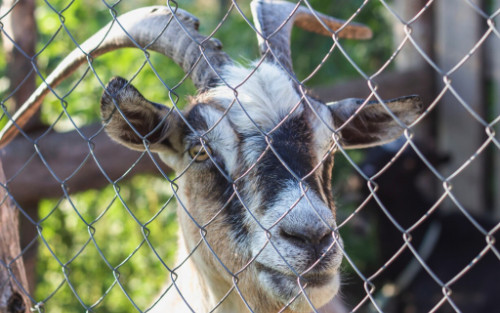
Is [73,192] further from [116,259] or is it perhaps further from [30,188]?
[116,259]

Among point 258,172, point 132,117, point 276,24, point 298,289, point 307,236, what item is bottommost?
point 298,289

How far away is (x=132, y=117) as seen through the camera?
111 inches

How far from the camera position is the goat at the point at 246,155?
2346 mm

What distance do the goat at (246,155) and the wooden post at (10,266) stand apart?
0.54 meters

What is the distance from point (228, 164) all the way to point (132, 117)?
0.49 m

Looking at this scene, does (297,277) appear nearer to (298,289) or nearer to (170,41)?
(298,289)

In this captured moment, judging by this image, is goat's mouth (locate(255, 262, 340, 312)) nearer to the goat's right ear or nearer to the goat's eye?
the goat's eye

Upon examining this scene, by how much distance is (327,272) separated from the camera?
236cm

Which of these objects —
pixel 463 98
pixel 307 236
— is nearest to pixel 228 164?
pixel 307 236

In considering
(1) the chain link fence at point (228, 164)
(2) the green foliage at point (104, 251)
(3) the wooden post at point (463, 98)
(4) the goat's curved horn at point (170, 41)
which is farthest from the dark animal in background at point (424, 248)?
(4) the goat's curved horn at point (170, 41)

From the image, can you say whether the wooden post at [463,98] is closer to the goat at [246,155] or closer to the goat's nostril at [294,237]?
the goat at [246,155]

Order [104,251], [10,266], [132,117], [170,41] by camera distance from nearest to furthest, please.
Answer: [132,117] → [10,266] → [170,41] → [104,251]

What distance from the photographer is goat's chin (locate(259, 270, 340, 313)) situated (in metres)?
2.35

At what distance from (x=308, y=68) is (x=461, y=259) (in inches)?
100.0
